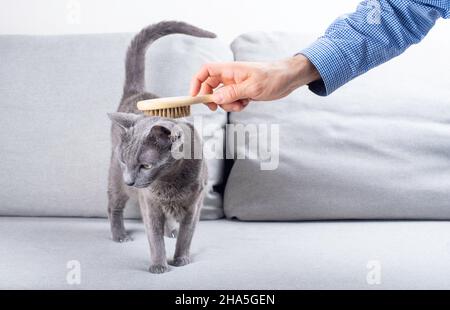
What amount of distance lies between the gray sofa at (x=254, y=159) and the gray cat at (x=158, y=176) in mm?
162

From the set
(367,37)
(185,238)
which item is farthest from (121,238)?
(367,37)

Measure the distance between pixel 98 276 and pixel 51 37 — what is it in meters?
0.73

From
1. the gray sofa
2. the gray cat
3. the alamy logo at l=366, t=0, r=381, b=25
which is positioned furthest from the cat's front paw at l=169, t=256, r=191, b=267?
the alamy logo at l=366, t=0, r=381, b=25

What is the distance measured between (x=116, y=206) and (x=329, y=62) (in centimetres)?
56

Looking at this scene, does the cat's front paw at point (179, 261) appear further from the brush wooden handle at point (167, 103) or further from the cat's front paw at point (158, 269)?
the brush wooden handle at point (167, 103)

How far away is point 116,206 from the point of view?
1317mm

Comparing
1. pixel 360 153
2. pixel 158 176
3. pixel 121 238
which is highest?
pixel 158 176

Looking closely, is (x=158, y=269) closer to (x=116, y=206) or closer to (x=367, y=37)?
(x=116, y=206)

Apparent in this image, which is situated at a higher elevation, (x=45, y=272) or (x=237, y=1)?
(x=237, y=1)

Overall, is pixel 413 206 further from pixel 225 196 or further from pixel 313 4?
pixel 313 4

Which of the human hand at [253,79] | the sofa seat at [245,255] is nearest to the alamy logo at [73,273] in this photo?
the sofa seat at [245,255]

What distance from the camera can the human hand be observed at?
106 centimetres
